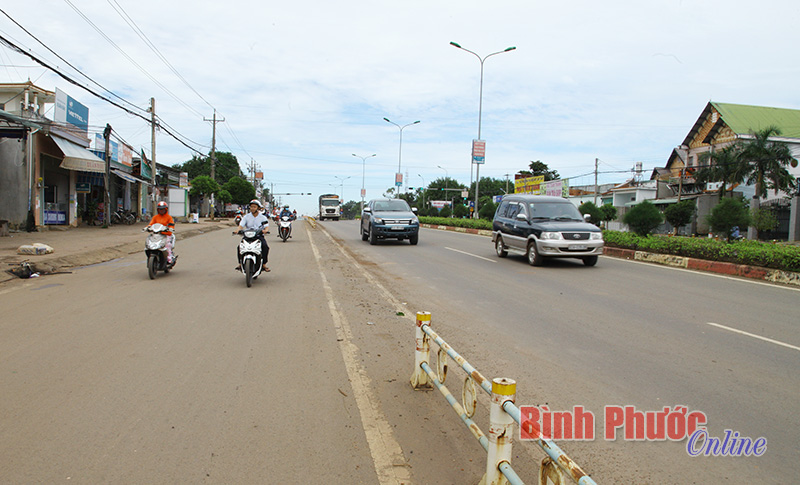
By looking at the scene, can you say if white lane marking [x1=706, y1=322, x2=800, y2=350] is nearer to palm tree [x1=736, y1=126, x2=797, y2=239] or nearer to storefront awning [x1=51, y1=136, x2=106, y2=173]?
storefront awning [x1=51, y1=136, x2=106, y2=173]

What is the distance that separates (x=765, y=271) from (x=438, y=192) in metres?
112

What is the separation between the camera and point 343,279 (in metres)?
10.9

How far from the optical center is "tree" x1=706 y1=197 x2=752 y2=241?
19.7 meters

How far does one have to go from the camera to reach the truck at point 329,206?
61438 millimetres

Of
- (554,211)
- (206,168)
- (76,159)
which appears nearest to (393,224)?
(554,211)

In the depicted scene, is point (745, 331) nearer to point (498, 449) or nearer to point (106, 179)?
point (498, 449)

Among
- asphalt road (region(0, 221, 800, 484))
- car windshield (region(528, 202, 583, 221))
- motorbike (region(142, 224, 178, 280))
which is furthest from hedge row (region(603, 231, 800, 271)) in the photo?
motorbike (region(142, 224, 178, 280))

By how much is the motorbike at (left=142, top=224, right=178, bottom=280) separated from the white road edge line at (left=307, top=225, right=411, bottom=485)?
6.31m

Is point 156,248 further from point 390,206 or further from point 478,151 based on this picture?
point 478,151

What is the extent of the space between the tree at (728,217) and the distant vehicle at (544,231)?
9.61m

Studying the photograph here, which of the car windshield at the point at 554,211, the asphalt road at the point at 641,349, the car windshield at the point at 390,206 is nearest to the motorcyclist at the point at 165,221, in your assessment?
the asphalt road at the point at 641,349

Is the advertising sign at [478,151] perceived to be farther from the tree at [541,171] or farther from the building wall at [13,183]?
the tree at [541,171]

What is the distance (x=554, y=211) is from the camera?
551 inches

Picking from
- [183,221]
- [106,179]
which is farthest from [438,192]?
[106,179]
